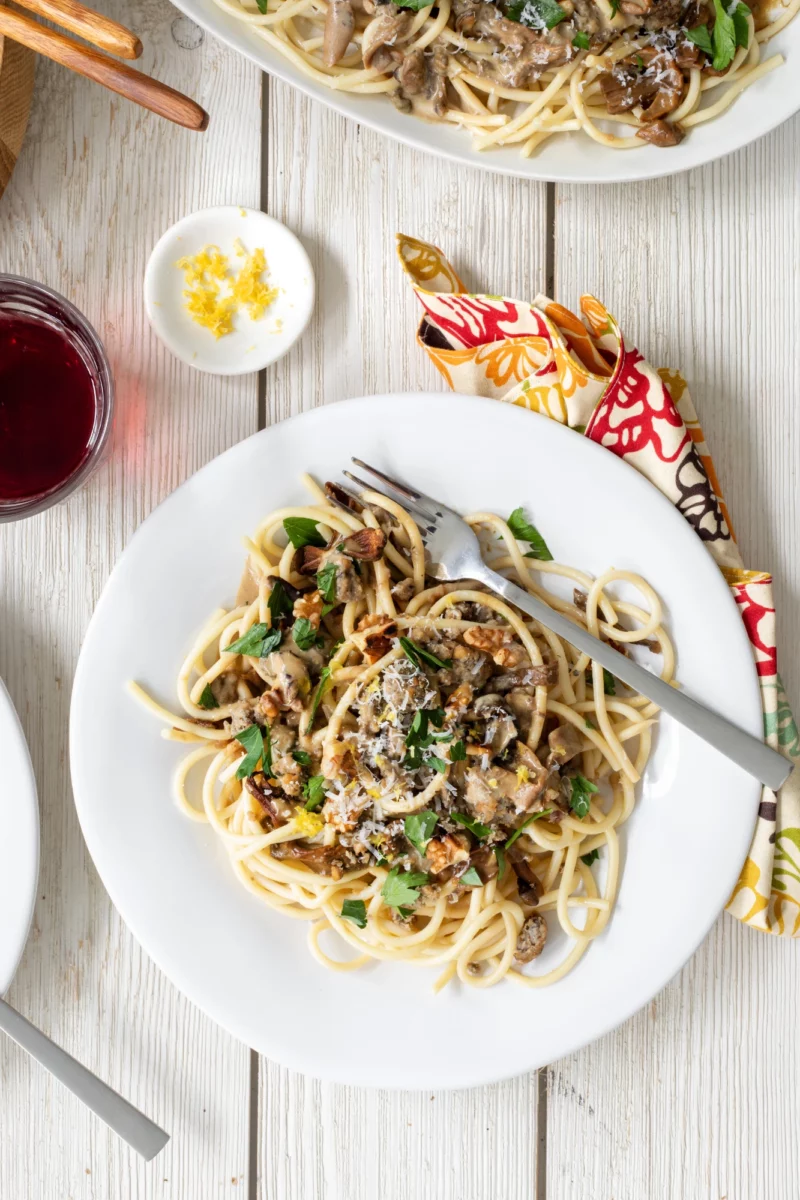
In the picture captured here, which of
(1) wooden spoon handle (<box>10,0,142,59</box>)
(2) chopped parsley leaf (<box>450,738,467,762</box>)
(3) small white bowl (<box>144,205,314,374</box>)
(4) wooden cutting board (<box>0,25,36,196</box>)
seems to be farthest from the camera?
(3) small white bowl (<box>144,205,314,374</box>)

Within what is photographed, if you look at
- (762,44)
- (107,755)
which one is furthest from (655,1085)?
(762,44)

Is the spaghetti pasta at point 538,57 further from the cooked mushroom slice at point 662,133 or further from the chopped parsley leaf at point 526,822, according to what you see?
the chopped parsley leaf at point 526,822

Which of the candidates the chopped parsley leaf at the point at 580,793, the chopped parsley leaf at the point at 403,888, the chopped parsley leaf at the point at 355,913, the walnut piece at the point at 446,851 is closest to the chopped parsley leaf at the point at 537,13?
the chopped parsley leaf at the point at 580,793

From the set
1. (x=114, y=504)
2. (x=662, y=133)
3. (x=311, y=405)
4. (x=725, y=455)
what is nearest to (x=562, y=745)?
(x=725, y=455)

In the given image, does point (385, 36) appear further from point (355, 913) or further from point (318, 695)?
point (355, 913)

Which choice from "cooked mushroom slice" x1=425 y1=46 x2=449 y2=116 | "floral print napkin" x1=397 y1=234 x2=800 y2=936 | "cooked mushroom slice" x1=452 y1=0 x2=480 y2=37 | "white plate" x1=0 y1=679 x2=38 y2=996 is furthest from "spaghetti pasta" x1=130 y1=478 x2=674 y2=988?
"cooked mushroom slice" x1=452 y1=0 x2=480 y2=37

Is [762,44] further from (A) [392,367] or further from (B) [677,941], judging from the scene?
(B) [677,941]

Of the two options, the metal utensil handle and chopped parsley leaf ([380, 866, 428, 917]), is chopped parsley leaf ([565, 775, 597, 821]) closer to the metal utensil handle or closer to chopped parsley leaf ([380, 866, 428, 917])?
chopped parsley leaf ([380, 866, 428, 917])

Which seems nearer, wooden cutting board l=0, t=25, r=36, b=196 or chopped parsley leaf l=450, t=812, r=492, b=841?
chopped parsley leaf l=450, t=812, r=492, b=841

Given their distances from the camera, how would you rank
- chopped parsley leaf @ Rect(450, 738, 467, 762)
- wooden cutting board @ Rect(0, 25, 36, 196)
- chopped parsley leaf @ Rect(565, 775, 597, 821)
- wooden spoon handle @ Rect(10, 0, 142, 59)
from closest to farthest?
wooden spoon handle @ Rect(10, 0, 142, 59) < chopped parsley leaf @ Rect(450, 738, 467, 762) < chopped parsley leaf @ Rect(565, 775, 597, 821) < wooden cutting board @ Rect(0, 25, 36, 196)
